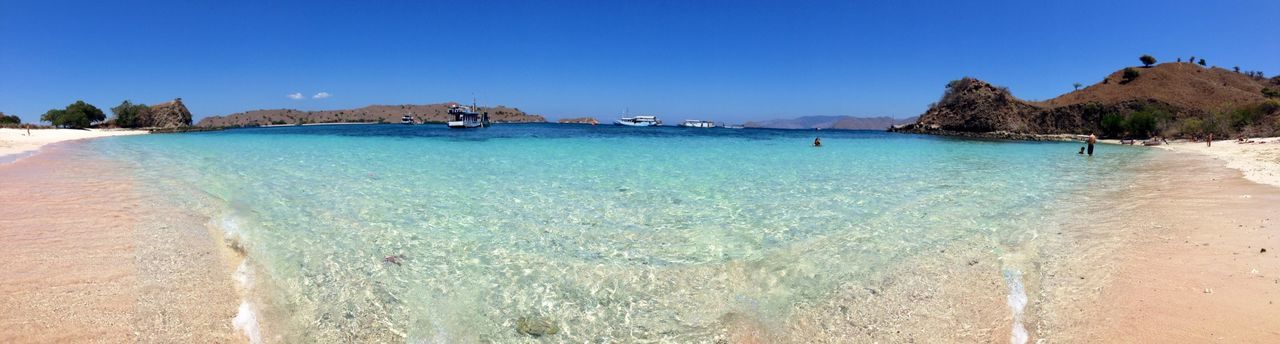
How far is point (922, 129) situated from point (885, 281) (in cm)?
8806

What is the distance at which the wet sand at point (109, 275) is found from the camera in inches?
146

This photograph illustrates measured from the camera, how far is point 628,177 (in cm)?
1341

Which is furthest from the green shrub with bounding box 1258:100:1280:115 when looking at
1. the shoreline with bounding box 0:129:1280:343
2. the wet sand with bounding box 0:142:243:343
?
the wet sand with bounding box 0:142:243:343

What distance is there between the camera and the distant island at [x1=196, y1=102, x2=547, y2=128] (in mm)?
146500

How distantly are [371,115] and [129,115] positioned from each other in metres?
102

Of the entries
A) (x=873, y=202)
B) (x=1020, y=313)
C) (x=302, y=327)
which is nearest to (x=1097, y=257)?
(x=1020, y=313)

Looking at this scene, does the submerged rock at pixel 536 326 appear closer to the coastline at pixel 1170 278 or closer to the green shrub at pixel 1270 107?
the coastline at pixel 1170 278

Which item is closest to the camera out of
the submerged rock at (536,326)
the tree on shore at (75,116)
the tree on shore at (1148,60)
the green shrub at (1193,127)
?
the submerged rock at (536,326)

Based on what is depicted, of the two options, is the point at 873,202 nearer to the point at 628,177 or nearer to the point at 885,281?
the point at 885,281

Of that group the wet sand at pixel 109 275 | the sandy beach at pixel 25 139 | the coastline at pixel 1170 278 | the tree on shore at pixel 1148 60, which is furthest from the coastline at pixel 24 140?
the tree on shore at pixel 1148 60

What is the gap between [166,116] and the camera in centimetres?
7612

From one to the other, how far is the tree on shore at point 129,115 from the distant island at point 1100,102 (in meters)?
116

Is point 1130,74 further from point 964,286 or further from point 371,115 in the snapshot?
point 371,115

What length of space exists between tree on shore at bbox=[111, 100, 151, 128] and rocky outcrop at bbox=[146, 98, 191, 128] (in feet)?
0.63
